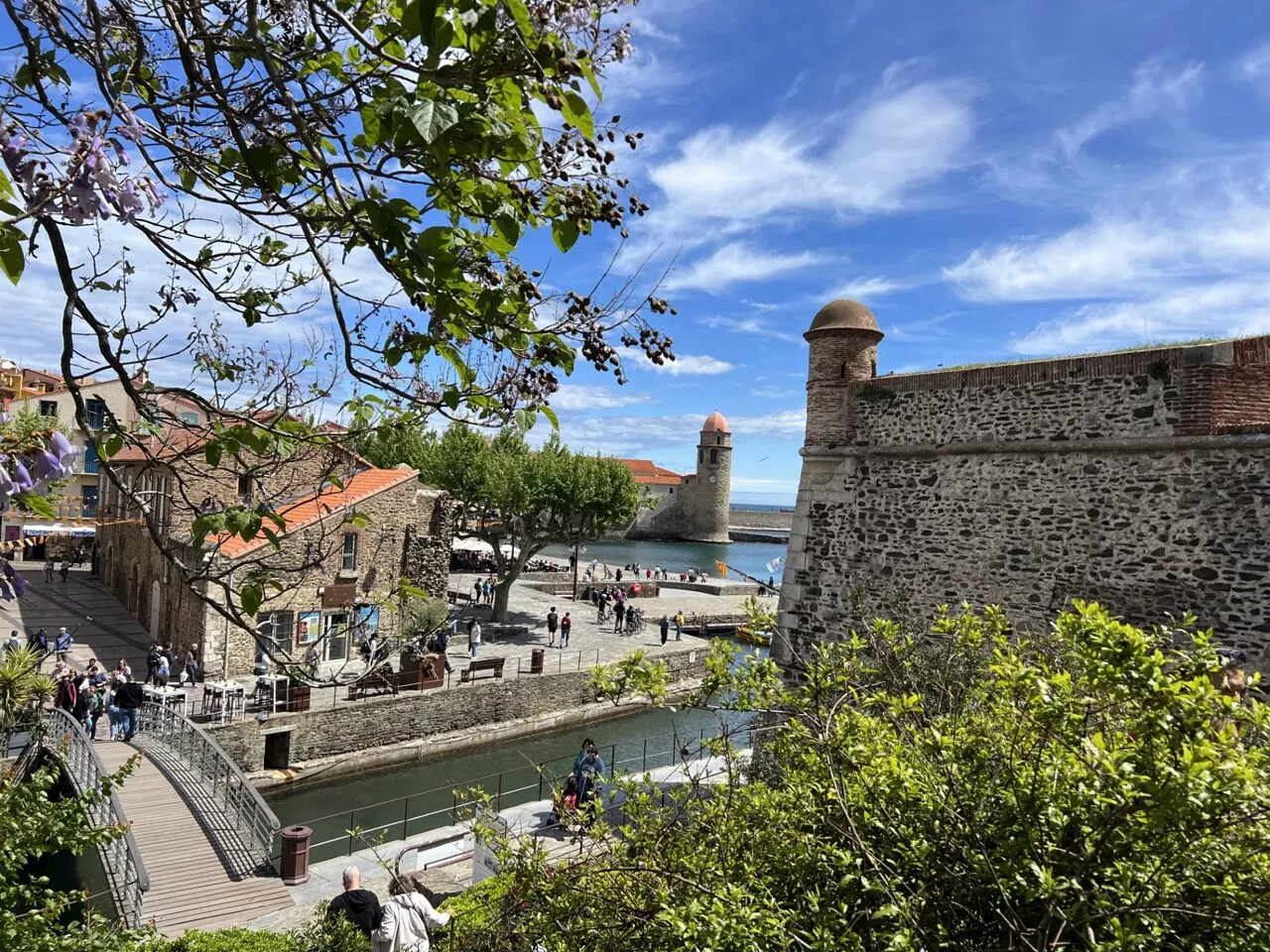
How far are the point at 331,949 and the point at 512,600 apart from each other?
27.2 m

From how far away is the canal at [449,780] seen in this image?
44.9ft

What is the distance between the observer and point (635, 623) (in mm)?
27703

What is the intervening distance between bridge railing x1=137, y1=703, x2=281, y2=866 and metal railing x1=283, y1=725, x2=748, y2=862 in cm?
88

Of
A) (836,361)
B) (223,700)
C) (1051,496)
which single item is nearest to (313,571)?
(223,700)

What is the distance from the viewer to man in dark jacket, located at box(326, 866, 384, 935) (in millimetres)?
6562

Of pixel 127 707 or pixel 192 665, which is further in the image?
pixel 192 665

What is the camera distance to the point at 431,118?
1924 mm

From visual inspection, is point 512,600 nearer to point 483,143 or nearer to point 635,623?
point 635,623

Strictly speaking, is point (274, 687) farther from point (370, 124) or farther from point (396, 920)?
point (370, 124)

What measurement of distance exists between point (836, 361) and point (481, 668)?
12915 mm

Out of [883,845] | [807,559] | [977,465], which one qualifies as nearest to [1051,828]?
[883,845]

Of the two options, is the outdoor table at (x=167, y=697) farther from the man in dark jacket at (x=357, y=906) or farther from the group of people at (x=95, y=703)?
the man in dark jacket at (x=357, y=906)

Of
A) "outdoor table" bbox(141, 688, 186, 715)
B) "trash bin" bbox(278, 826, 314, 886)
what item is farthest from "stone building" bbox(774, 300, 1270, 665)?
"outdoor table" bbox(141, 688, 186, 715)

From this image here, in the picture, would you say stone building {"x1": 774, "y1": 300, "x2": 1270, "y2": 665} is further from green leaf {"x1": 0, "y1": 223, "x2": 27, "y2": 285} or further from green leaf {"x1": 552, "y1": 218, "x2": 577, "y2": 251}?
green leaf {"x1": 0, "y1": 223, "x2": 27, "y2": 285}
